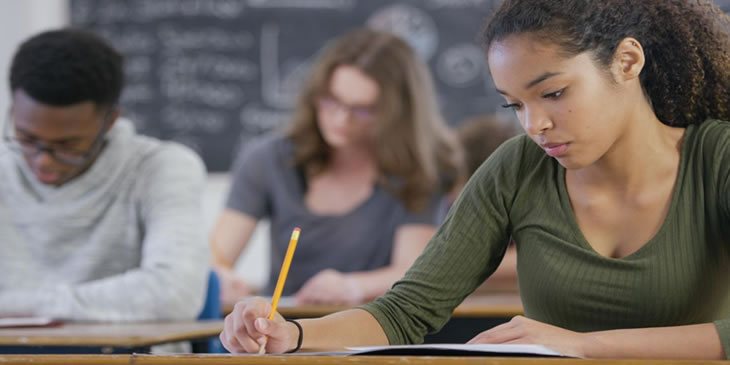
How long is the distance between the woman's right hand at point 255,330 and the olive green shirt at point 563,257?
0.19m

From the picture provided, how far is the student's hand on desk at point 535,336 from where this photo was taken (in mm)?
1049

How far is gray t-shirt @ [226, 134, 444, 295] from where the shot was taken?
2.80m

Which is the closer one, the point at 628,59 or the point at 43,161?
the point at 628,59

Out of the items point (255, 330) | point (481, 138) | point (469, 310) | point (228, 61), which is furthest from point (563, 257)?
point (228, 61)

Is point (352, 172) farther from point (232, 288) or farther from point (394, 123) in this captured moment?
point (232, 288)

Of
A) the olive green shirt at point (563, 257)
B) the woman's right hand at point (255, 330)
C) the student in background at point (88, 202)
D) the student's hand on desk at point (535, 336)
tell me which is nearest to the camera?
the student's hand on desk at point (535, 336)

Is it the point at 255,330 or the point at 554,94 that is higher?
the point at 554,94

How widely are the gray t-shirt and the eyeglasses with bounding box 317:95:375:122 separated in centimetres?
22

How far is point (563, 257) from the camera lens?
1.33 meters

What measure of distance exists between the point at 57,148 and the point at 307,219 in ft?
3.16

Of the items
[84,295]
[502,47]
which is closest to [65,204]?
[84,295]

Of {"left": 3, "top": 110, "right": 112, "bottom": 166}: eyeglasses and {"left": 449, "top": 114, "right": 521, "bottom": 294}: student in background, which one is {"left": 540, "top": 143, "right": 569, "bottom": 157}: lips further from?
{"left": 449, "top": 114, "right": 521, "bottom": 294}: student in background

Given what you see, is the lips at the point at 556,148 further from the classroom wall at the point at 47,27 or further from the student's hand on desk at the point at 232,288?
the classroom wall at the point at 47,27

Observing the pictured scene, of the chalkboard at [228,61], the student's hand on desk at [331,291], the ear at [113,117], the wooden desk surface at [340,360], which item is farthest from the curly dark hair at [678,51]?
the chalkboard at [228,61]
